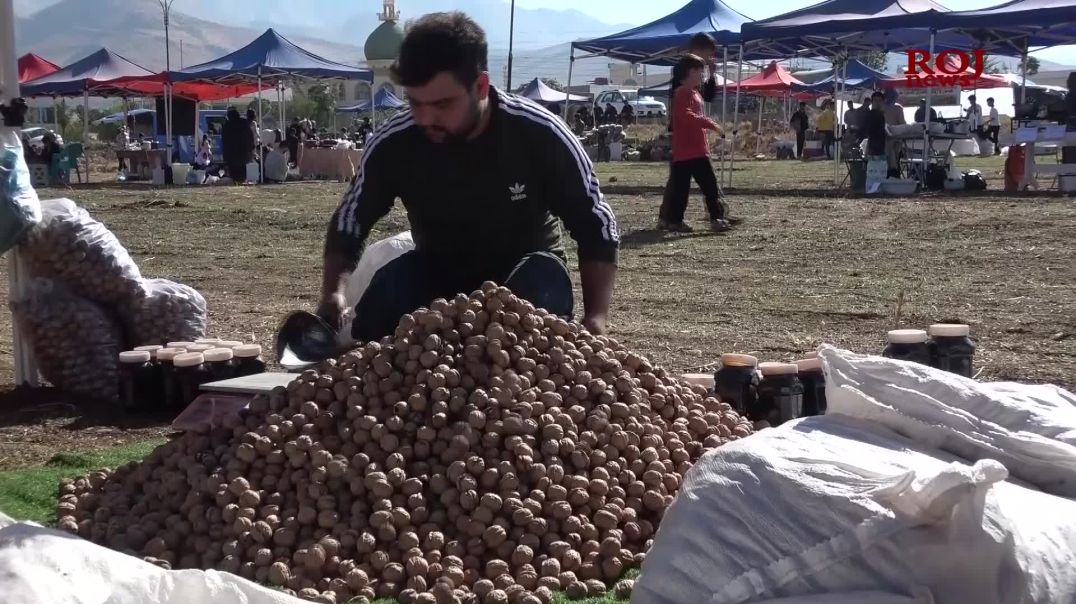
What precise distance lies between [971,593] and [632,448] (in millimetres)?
1149

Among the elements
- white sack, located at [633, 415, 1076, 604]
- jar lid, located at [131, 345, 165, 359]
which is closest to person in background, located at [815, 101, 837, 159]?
jar lid, located at [131, 345, 165, 359]

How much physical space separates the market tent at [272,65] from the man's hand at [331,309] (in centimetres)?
1729

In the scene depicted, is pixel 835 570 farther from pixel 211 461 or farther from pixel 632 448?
pixel 211 461

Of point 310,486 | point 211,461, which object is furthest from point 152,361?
point 310,486

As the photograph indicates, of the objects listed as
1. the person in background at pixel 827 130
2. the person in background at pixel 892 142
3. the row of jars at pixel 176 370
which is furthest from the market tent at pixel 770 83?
the row of jars at pixel 176 370

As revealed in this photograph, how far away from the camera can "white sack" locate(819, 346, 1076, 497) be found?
7.54 feet

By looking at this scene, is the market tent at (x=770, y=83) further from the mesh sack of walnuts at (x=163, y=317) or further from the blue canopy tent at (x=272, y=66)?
the mesh sack of walnuts at (x=163, y=317)

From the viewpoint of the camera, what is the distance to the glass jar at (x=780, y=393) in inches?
143

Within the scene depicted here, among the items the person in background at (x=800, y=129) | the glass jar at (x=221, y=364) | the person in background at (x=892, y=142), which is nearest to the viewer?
the glass jar at (x=221, y=364)

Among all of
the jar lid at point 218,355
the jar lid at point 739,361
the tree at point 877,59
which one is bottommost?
the jar lid at point 218,355

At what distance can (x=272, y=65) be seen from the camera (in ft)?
68.0

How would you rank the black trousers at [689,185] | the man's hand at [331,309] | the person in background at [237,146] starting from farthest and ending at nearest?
the person in background at [237,146], the black trousers at [689,185], the man's hand at [331,309]

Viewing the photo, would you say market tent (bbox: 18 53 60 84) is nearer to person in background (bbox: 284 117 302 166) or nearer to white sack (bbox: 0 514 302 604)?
person in background (bbox: 284 117 302 166)

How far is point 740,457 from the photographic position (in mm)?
2096
